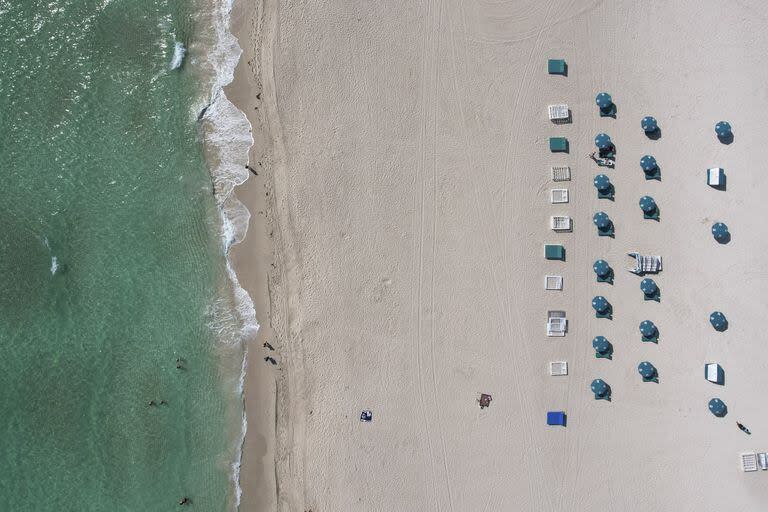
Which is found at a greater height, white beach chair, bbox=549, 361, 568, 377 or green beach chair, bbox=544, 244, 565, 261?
green beach chair, bbox=544, 244, 565, 261

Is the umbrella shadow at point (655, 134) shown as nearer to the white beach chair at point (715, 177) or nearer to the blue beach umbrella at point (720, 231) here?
the white beach chair at point (715, 177)

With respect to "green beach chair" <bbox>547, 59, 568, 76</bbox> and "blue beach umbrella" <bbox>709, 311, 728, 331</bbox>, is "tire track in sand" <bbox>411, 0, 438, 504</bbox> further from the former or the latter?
"blue beach umbrella" <bbox>709, 311, 728, 331</bbox>

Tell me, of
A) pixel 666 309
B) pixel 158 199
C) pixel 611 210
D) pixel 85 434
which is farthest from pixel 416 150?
pixel 85 434

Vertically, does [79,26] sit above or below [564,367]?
above

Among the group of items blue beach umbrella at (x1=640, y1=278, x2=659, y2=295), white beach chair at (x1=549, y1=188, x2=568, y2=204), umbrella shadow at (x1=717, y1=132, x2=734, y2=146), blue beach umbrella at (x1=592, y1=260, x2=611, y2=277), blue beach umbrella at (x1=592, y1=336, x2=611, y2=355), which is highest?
umbrella shadow at (x1=717, y1=132, x2=734, y2=146)

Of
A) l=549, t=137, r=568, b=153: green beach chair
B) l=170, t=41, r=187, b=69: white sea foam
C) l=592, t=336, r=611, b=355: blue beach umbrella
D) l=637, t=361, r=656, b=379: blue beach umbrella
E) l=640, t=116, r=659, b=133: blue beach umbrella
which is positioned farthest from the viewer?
l=170, t=41, r=187, b=69: white sea foam

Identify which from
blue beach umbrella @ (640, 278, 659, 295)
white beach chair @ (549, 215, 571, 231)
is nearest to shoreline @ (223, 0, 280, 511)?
white beach chair @ (549, 215, 571, 231)

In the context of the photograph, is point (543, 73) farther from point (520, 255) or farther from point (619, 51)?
point (520, 255)
